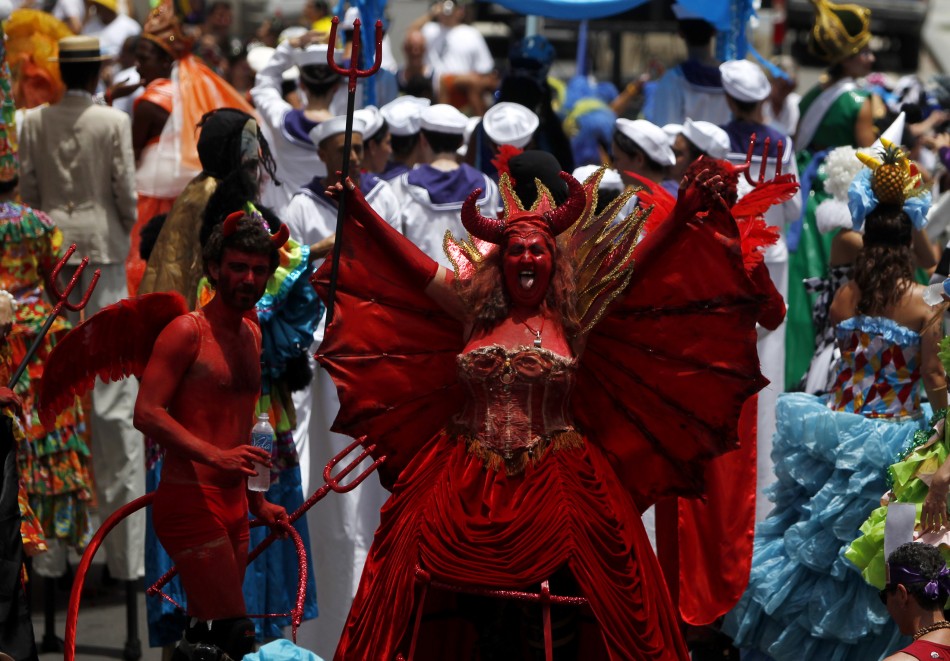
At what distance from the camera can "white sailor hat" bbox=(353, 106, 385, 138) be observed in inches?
329

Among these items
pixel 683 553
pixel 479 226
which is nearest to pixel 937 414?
pixel 683 553

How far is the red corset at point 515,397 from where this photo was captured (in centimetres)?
542

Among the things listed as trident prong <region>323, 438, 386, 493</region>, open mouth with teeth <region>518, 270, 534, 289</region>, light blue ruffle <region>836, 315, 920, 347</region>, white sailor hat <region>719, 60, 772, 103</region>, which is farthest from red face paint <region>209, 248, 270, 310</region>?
white sailor hat <region>719, 60, 772, 103</region>

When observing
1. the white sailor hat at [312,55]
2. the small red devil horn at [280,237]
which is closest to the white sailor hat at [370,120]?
the white sailor hat at [312,55]

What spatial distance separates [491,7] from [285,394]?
44.2 ft

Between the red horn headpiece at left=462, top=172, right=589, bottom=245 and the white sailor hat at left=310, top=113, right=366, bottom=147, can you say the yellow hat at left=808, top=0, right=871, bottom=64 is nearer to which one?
the white sailor hat at left=310, top=113, right=366, bottom=147

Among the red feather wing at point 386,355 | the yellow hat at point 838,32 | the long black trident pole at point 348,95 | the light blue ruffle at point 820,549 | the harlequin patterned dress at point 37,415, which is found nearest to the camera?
the long black trident pole at point 348,95

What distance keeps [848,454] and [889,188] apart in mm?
1140

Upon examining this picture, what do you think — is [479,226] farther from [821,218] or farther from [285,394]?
[821,218]

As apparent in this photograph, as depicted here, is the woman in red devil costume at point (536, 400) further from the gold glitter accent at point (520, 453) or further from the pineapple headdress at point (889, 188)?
the pineapple headdress at point (889, 188)

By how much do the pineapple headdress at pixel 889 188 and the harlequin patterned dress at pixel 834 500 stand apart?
54 cm

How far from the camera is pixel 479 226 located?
219 inches

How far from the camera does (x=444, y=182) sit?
26.4 feet

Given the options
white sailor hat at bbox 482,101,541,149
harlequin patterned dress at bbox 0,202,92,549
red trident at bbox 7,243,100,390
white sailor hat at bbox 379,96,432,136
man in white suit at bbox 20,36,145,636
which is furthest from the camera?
white sailor hat at bbox 379,96,432,136
